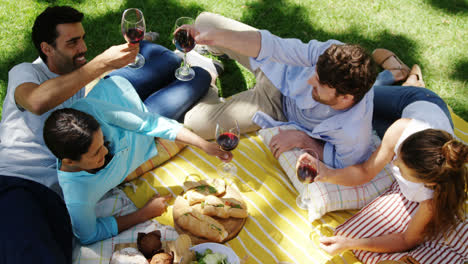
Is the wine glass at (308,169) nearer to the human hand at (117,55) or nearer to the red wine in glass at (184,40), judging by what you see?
the red wine in glass at (184,40)

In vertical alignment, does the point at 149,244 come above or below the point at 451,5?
below

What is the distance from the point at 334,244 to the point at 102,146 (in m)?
1.74

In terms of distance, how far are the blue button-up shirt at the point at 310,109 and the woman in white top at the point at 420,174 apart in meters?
0.18

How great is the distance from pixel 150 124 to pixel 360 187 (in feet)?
5.70

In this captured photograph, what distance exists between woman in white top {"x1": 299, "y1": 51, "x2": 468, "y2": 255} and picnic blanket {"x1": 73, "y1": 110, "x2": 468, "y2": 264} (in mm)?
231

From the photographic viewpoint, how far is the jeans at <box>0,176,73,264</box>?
2293mm

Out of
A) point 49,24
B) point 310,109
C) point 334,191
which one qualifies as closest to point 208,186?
point 334,191

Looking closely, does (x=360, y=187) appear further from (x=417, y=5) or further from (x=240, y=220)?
(x=417, y=5)

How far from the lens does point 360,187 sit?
3.05 meters

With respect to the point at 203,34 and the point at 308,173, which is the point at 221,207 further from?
the point at 203,34

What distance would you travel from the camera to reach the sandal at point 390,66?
162 inches

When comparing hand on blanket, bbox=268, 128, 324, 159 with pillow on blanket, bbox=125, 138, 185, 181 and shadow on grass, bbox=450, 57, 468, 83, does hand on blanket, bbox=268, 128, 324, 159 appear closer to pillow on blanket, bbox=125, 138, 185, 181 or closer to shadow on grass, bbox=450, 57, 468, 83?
pillow on blanket, bbox=125, 138, 185, 181

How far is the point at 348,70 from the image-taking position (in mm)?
2684

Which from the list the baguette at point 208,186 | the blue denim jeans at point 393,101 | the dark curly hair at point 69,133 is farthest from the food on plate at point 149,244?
the blue denim jeans at point 393,101
